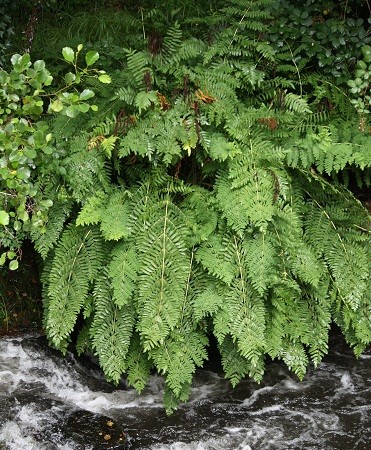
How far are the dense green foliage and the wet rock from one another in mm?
311

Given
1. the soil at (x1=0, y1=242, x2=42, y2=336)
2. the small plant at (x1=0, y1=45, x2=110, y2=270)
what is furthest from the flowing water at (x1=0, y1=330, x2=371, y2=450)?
the small plant at (x1=0, y1=45, x2=110, y2=270)

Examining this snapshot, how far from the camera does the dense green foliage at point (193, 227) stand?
384cm

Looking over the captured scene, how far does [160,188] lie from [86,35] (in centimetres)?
220

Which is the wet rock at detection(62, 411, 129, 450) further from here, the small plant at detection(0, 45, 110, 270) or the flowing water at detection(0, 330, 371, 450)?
the small plant at detection(0, 45, 110, 270)

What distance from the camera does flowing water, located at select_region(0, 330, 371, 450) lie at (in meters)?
3.81

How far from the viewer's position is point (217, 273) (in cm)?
384

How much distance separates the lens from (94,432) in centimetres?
387

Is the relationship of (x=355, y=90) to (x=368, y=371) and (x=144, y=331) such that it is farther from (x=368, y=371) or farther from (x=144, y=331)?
(x=144, y=331)

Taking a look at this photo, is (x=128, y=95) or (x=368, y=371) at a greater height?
(x=128, y=95)

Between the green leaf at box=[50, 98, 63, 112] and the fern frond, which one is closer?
the green leaf at box=[50, 98, 63, 112]

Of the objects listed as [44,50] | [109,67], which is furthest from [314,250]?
[44,50]

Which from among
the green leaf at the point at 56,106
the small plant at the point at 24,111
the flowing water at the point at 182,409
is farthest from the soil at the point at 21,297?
the green leaf at the point at 56,106

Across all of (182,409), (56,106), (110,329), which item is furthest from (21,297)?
(56,106)

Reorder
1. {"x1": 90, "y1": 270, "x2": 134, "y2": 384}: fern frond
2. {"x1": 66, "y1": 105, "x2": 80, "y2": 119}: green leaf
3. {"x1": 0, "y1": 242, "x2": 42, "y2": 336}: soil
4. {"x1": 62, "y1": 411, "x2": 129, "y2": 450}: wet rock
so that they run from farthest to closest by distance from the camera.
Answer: {"x1": 0, "y1": 242, "x2": 42, "y2": 336}: soil → {"x1": 90, "y1": 270, "x2": 134, "y2": 384}: fern frond → {"x1": 62, "y1": 411, "x2": 129, "y2": 450}: wet rock → {"x1": 66, "y1": 105, "x2": 80, "y2": 119}: green leaf
